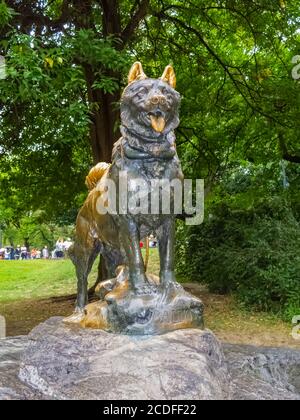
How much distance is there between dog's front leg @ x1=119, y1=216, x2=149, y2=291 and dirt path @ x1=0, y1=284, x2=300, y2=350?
5.05 meters

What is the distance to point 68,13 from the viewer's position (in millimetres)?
8789

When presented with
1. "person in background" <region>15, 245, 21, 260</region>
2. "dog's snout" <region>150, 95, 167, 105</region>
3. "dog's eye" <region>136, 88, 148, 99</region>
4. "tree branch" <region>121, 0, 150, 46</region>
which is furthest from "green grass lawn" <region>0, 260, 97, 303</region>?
"person in background" <region>15, 245, 21, 260</region>

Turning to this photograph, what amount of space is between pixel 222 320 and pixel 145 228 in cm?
656

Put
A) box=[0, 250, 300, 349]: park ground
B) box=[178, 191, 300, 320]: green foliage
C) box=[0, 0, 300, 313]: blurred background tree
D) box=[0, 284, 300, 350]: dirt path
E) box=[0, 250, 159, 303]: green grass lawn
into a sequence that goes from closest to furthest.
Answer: box=[0, 284, 300, 350]: dirt path
box=[0, 250, 300, 349]: park ground
box=[0, 0, 300, 313]: blurred background tree
box=[178, 191, 300, 320]: green foliage
box=[0, 250, 159, 303]: green grass lawn

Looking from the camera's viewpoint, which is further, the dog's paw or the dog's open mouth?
the dog's paw

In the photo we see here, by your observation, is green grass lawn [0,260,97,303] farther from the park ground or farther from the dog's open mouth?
the dog's open mouth

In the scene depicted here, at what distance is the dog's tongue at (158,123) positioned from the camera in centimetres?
377

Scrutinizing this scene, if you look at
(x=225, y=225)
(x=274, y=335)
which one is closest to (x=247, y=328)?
(x=274, y=335)

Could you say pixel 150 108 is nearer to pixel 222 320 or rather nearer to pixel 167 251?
pixel 167 251

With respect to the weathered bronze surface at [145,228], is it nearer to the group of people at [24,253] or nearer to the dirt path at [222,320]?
the dirt path at [222,320]

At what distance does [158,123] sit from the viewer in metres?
3.78

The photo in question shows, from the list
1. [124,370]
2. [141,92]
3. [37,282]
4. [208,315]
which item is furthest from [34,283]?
[124,370]

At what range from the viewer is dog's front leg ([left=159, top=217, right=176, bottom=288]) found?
4004 mm

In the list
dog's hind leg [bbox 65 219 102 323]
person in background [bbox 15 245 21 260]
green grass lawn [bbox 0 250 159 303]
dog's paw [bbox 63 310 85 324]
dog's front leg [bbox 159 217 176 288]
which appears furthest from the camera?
person in background [bbox 15 245 21 260]
